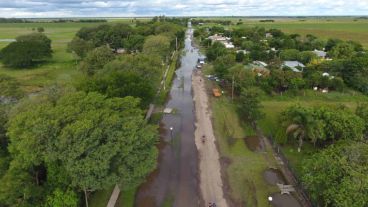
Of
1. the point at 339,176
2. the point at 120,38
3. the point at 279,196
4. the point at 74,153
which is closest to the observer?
the point at 74,153

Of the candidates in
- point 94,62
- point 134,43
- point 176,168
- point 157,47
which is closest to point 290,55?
point 157,47

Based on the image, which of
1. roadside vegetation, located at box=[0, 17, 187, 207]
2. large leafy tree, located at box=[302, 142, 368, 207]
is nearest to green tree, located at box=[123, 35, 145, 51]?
roadside vegetation, located at box=[0, 17, 187, 207]

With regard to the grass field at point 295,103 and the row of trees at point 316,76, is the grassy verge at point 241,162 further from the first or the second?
the row of trees at point 316,76

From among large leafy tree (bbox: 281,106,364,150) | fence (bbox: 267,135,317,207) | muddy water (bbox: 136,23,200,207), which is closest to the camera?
fence (bbox: 267,135,317,207)

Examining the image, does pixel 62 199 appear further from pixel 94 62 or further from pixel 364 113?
pixel 94 62

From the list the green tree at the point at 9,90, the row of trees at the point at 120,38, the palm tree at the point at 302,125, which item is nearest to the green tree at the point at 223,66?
the row of trees at the point at 120,38

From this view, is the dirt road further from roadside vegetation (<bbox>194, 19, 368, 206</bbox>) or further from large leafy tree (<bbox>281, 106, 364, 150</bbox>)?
large leafy tree (<bbox>281, 106, 364, 150</bbox>)

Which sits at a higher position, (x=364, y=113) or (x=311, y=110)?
(x=311, y=110)
